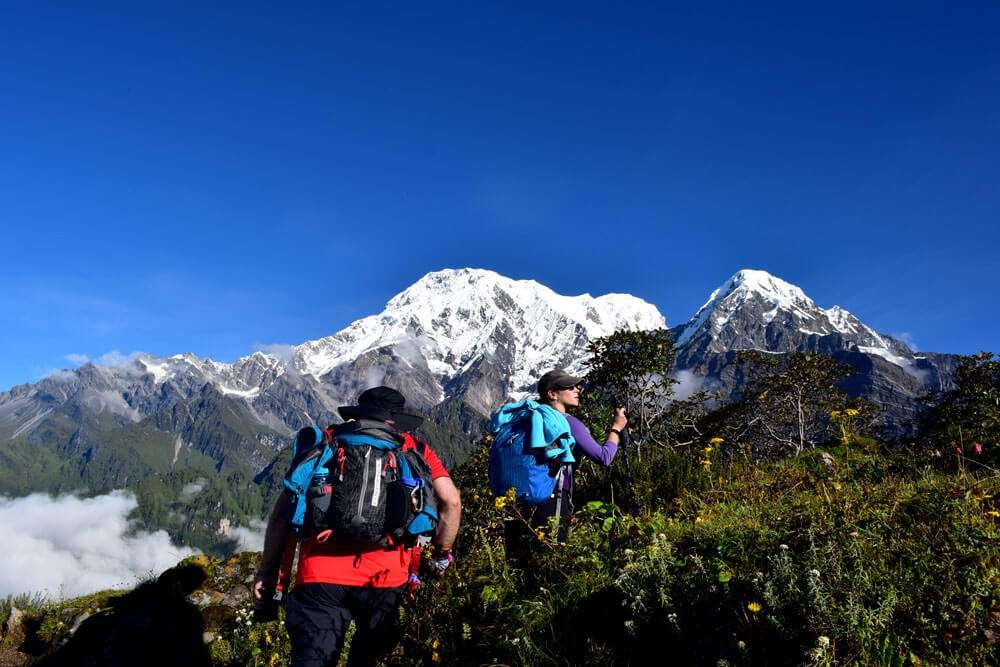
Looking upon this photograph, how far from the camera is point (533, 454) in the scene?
16.8ft

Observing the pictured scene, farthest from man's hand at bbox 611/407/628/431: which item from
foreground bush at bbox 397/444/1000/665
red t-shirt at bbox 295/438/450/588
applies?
red t-shirt at bbox 295/438/450/588

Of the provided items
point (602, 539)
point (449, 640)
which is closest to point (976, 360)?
point (602, 539)

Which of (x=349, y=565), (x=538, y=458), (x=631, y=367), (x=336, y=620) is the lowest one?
(x=336, y=620)

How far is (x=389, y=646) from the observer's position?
417cm

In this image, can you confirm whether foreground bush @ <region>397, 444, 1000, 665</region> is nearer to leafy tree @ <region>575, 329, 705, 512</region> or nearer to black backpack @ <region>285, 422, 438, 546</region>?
black backpack @ <region>285, 422, 438, 546</region>

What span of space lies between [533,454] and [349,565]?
189 cm

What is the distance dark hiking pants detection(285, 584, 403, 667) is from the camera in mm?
3680

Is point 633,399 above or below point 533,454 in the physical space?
above

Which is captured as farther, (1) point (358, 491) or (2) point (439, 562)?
(2) point (439, 562)

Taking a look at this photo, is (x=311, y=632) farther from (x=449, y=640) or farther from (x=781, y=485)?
(x=781, y=485)

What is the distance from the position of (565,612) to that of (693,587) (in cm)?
93

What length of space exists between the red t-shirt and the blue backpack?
1.31 meters

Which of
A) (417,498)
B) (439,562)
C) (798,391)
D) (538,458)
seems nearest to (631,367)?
(538,458)

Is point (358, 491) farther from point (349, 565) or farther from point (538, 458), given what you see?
point (538, 458)
